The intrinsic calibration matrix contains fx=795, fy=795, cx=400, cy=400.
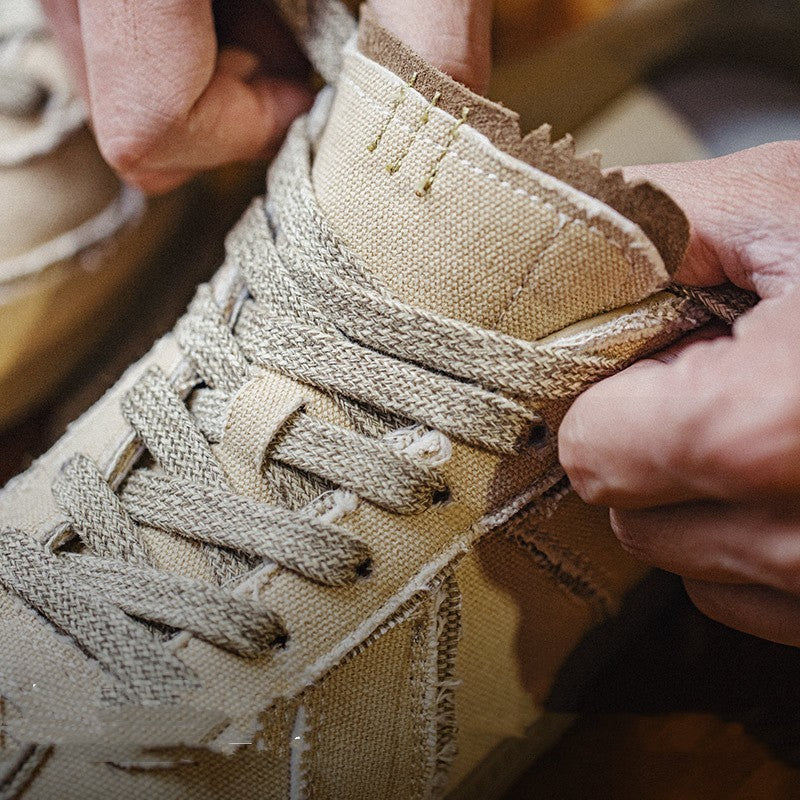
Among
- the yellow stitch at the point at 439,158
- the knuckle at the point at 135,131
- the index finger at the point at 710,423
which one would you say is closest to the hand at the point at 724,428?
the index finger at the point at 710,423

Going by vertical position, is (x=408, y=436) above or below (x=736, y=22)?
below

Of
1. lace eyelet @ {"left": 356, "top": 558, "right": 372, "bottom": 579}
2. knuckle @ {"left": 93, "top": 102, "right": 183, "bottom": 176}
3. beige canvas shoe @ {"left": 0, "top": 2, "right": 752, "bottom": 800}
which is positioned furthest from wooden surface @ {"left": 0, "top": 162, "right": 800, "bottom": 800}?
knuckle @ {"left": 93, "top": 102, "right": 183, "bottom": 176}

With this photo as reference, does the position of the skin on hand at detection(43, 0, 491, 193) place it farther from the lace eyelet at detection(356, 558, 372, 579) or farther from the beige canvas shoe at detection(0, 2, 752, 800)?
the lace eyelet at detection(356, 558, 372, 579)

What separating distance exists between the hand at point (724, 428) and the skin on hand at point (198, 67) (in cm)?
16

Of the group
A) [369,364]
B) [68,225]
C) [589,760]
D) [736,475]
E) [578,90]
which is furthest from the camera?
[578,90]

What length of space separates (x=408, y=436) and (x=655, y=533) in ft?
0.47

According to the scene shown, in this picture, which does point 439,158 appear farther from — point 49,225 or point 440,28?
point 49,225

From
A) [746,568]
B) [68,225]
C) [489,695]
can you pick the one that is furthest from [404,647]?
[68,225]

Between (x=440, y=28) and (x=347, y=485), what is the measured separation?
29 cm

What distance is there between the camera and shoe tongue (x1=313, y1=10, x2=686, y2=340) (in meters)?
0.40

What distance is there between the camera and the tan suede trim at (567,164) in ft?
1.27

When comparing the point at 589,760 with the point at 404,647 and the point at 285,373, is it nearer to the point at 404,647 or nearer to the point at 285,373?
the point at 404,647

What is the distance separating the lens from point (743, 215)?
0.42 m

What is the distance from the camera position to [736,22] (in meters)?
0.81
